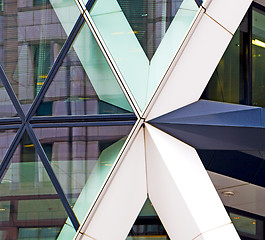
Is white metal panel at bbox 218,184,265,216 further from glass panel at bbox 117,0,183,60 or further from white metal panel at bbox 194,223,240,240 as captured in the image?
glass panel at bbox 117,0,183,60

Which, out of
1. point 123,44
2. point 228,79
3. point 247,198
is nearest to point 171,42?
point 123,44

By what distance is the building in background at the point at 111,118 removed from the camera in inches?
380

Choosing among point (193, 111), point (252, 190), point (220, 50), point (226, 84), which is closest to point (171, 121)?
point (193, 111)

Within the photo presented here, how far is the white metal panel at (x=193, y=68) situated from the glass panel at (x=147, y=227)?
18.1 feet

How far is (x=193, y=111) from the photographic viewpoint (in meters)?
10.1

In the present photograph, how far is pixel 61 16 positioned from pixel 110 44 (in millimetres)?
1108

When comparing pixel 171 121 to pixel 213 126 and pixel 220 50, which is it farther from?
pixel 220 50

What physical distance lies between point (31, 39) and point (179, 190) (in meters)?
3.98

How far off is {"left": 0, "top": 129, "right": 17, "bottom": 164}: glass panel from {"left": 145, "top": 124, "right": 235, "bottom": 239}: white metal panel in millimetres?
2472

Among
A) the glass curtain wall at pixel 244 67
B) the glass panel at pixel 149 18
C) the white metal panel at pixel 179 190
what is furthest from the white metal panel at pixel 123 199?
the glass curtain wall at pixel 244 67

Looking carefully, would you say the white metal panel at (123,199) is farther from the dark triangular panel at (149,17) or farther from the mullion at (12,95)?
the mullion at (12,95)

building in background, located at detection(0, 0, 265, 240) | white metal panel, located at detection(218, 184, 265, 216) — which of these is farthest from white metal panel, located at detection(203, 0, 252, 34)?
white metal panel, located at detection(218, 184, 265, 216)

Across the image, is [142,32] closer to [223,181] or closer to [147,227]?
→ [223,181]

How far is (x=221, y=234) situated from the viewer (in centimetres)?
920
